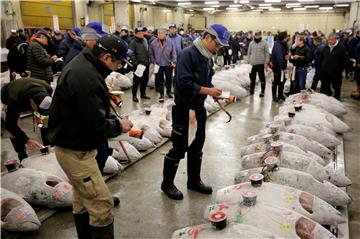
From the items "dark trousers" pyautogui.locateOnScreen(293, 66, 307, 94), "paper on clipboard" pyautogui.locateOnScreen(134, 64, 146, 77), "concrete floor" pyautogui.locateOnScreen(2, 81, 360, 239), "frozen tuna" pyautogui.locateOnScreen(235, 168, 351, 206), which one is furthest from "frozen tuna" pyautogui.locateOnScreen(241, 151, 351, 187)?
"dark trousers" pyautogui.locateOnScreen(293, 66, 307, 94)

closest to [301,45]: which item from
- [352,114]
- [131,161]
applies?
[352,114]

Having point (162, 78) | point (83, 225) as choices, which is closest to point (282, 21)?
point (162, 78)

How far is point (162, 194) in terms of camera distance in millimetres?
3811

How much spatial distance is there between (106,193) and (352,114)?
684cm

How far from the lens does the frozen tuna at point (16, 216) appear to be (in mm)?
2928

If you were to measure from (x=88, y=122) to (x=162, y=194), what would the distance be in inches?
73.7

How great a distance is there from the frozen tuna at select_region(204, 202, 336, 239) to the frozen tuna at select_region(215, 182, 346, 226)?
13cm

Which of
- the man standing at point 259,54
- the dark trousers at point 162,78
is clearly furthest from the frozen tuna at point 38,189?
the man standing at point 259,54

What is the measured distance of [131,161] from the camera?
183 inches

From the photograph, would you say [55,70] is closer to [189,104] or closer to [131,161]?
[131,161]

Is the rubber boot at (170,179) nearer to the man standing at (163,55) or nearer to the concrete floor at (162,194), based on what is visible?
the concrete floor at (162,194)

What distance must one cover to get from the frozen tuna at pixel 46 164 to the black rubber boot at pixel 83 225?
49.2 inches

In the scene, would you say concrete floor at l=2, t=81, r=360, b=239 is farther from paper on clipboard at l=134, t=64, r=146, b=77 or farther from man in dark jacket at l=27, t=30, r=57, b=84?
paper on clipboard at l=134, t=64, r=146, b=77

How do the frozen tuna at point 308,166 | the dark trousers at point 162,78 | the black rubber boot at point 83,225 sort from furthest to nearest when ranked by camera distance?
the dark trousers at point 162,78 → the frozen tuna at point 308,166 → the black rubber boot at point 83,225
